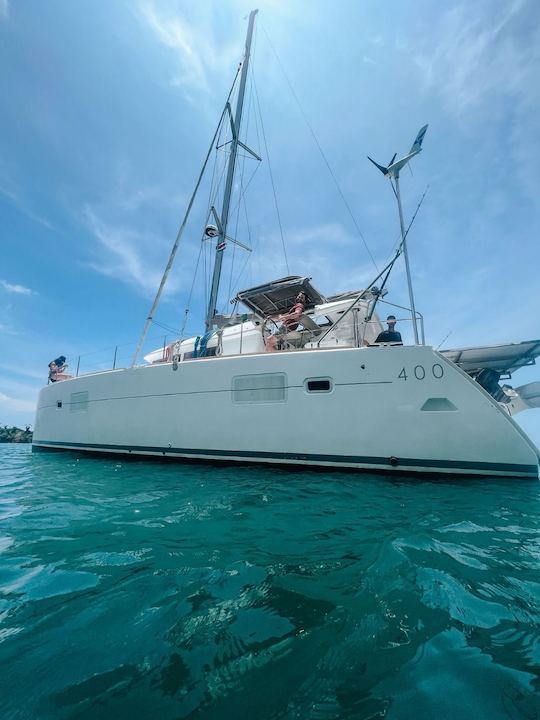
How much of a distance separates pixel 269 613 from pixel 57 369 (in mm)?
10012

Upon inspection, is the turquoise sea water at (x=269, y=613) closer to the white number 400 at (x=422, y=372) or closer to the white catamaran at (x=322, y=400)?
the white catamaran at (x=322, y=400)

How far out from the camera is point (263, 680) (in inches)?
40.9

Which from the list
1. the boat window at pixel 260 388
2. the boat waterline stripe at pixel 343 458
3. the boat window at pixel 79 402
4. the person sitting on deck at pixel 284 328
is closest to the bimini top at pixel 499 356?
the boat waterline stripe at pixel 343 458

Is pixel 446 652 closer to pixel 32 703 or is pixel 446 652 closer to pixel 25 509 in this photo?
pixel 32 703

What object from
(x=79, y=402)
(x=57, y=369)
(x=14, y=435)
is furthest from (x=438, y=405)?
(x=14, y=435)

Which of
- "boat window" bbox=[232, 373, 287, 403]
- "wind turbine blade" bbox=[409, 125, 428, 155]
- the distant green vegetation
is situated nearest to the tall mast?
"boat window" bbox=[232, 373, 287, 403]

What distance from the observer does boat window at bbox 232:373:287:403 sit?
5.36m

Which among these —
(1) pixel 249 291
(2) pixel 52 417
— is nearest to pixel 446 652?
(1) pixel 249 291

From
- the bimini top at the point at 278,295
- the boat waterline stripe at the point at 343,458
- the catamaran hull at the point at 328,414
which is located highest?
the bimini top at the point at 278,295

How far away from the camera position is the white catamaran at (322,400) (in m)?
4.58

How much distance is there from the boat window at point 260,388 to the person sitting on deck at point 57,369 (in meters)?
6.06

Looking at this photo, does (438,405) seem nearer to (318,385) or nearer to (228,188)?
(318,385)

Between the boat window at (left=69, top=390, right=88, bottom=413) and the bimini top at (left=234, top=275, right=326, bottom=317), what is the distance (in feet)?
14.2

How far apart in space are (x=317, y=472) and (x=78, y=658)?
13.9ft
